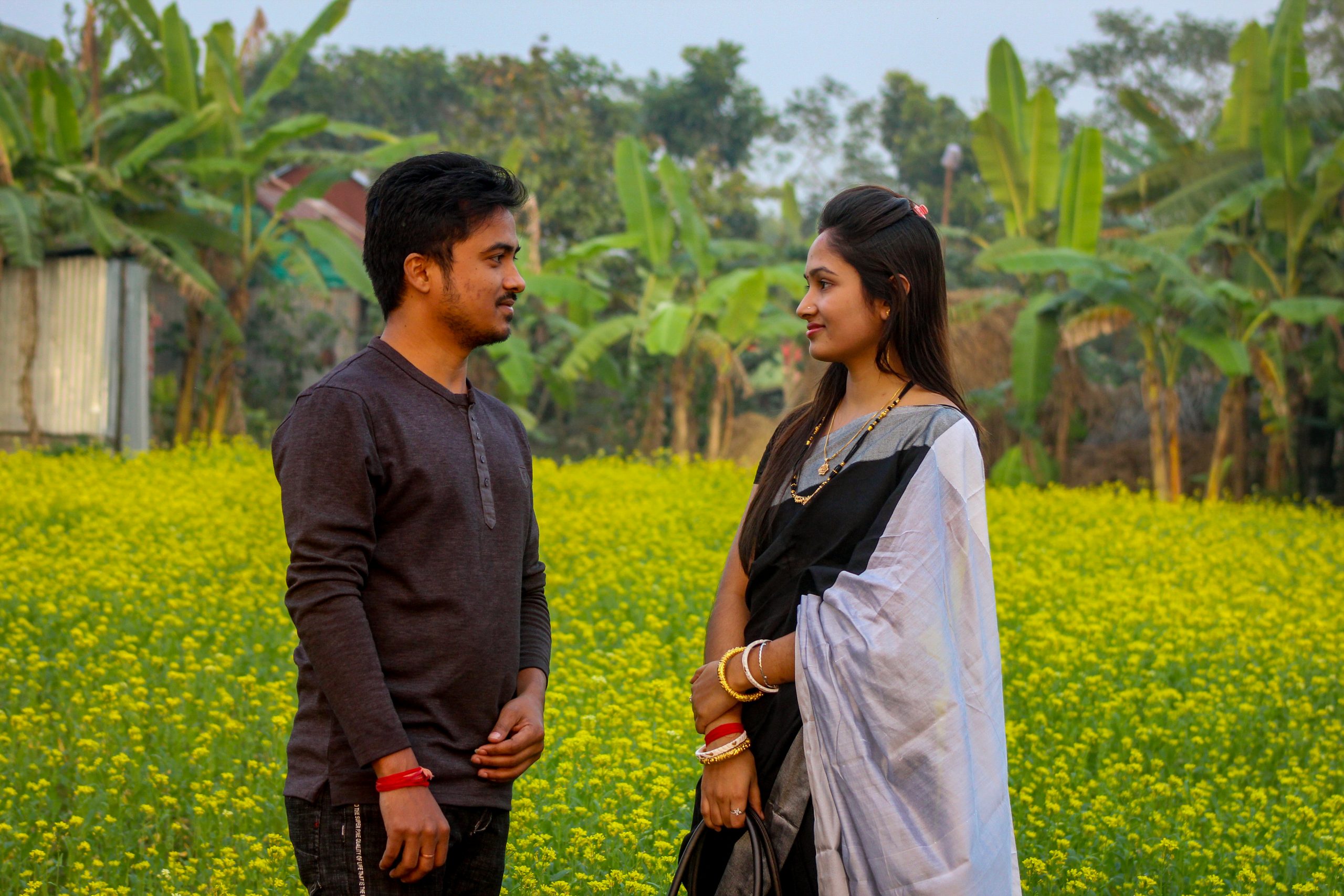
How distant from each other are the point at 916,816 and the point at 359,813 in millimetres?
861

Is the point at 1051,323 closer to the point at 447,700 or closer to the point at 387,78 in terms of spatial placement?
the point at 447,700

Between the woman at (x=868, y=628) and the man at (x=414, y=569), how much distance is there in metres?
0.39

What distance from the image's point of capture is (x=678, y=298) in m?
16.7

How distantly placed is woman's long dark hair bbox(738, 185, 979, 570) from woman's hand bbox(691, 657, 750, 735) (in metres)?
0.26

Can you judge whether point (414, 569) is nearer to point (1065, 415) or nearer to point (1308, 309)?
point (1308, 309)

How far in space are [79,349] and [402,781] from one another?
1248 centimetres

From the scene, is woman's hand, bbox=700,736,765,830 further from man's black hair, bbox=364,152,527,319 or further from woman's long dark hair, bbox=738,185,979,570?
man's black hair, bbox=364,152,527,319

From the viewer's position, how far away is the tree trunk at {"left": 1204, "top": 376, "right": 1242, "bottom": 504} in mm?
13695

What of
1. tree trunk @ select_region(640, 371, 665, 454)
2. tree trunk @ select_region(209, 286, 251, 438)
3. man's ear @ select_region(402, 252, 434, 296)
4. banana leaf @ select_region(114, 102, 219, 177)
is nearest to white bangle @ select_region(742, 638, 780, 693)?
man's ear @ select_region(402, 252, 434, 296)

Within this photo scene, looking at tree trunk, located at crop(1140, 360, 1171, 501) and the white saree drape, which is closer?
the white saree drape

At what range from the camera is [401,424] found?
2016mm


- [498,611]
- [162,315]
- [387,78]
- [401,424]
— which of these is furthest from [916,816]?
[387,78]

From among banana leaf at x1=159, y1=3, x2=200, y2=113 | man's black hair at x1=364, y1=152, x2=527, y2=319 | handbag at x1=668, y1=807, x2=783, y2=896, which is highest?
banana leaf at x1=159, y1=3, x2=200, y2=113

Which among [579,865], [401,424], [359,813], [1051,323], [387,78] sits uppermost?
[387,78]
